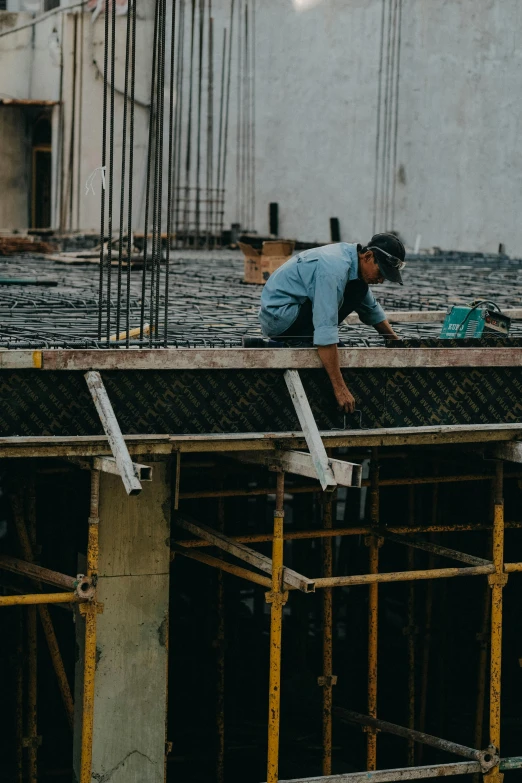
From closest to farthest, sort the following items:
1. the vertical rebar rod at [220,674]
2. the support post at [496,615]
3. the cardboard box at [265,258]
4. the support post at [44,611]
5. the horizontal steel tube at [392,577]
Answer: the horizontal steel tube at [392,577] < the support post at [496,615] < the support post at [44,611] < the vertical rebar rod at [220,674] < the cardboard box at [265,258]

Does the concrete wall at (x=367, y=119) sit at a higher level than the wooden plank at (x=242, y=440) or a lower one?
higher

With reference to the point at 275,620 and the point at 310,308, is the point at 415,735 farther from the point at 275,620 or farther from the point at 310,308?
the point at 310,308

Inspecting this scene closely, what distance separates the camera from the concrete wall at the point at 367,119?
25688mm

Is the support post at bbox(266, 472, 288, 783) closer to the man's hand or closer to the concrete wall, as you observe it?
the man's hand

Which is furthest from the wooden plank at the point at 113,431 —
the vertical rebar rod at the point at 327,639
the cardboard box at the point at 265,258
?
the cardboard box at the point at 265,258

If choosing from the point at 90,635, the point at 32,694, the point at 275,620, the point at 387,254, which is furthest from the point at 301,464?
the point at 32,694

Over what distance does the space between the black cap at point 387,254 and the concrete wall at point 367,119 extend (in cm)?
1928

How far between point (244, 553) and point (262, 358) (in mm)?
1243

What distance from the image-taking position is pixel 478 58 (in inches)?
1014

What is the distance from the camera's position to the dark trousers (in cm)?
768

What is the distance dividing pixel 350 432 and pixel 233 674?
588 cm

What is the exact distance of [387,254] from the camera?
7293 mm

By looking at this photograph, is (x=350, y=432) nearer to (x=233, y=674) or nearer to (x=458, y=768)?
(x=458, y=768)

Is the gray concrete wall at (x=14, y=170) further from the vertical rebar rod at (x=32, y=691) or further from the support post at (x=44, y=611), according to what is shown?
the support post at (x=44, y=611)
